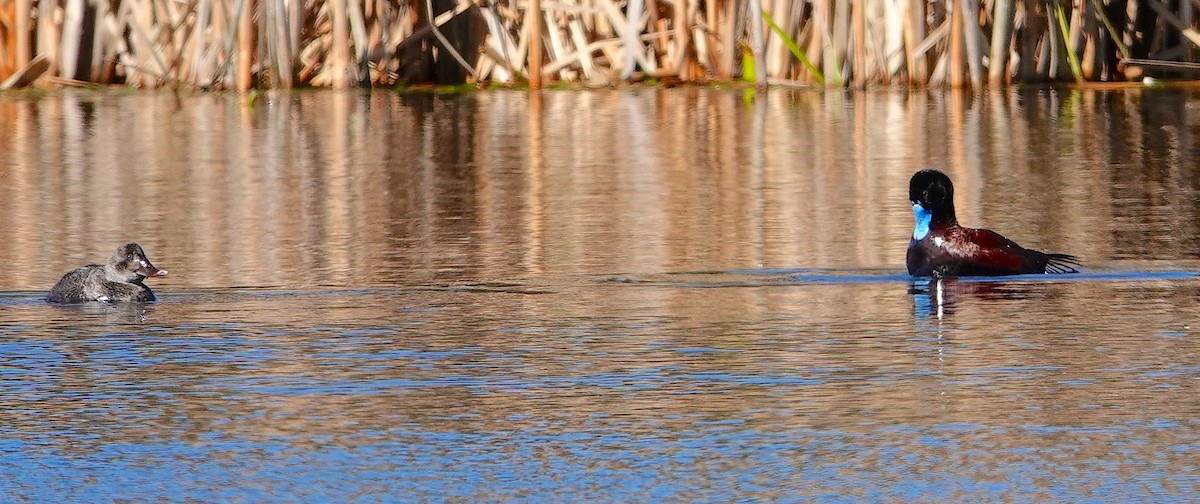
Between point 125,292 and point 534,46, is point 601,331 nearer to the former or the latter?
point 125,292

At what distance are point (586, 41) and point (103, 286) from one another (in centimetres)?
1176

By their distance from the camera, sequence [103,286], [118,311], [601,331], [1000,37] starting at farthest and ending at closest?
1. [1000,37]
2. [103,286]
3. [118,311]
4. [601,331]

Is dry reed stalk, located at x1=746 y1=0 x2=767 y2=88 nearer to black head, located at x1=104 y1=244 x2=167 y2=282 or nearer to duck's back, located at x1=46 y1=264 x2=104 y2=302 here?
black head, located at x1=104 y1=244 x2=167 y2=282

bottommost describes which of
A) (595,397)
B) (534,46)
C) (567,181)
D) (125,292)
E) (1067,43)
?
(595,397)

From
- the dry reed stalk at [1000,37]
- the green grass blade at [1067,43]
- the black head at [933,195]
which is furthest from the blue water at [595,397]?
the green grass blade at [1067,43]

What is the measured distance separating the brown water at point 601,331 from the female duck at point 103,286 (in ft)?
0.22

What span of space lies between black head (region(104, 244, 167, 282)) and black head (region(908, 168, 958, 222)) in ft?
7.60

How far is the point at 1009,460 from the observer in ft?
12.2

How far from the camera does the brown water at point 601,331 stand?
12.2 ft

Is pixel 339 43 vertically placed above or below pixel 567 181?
above

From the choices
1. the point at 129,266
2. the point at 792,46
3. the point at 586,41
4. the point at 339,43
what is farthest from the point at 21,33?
the point at 129,266

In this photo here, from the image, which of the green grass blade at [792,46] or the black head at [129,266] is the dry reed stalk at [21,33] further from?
the black head at [129,266]

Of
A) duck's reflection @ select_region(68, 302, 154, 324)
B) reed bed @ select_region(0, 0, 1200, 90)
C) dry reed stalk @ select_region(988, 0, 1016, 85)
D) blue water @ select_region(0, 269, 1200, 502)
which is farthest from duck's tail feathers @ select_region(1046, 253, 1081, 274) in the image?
dry reed stalk @ select_region(988, 0, 1016, 85)

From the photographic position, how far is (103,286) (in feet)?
20.0
